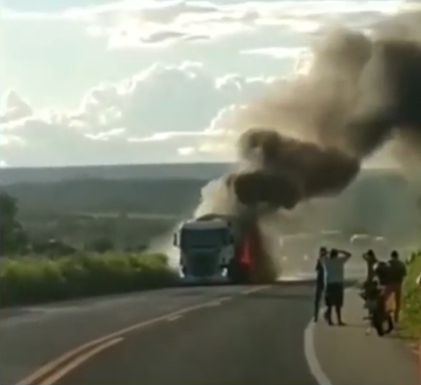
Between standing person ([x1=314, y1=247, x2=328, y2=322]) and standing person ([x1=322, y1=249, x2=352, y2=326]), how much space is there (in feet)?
0.04

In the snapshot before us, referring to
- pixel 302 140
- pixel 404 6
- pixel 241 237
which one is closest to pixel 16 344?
pixel 241 237

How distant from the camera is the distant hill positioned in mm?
3861

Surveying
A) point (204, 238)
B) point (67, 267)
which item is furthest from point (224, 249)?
point (67, 267)

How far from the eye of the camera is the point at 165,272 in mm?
3877

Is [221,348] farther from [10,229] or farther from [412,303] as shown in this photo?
[10,229]

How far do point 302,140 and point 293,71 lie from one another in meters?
0.22

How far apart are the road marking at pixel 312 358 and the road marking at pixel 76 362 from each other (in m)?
0.60

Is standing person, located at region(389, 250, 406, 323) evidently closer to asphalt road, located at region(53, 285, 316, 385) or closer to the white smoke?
asphalt road, located at region(53, 285, 316, 385)

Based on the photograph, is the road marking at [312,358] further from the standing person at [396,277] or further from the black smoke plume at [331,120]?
the black smoke plume at [331,120]

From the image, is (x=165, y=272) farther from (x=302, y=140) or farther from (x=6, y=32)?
(x=6, y=32)

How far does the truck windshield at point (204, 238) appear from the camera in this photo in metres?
3.87

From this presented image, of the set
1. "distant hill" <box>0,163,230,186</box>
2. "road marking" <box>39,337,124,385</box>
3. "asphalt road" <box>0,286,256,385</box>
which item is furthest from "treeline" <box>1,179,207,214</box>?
"road marking" <box>39,337,124,385</box>

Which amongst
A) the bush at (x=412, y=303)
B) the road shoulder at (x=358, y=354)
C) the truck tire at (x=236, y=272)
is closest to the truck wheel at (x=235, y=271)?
the truck tire at (x=236, y=272)

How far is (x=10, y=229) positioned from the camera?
3910mm
